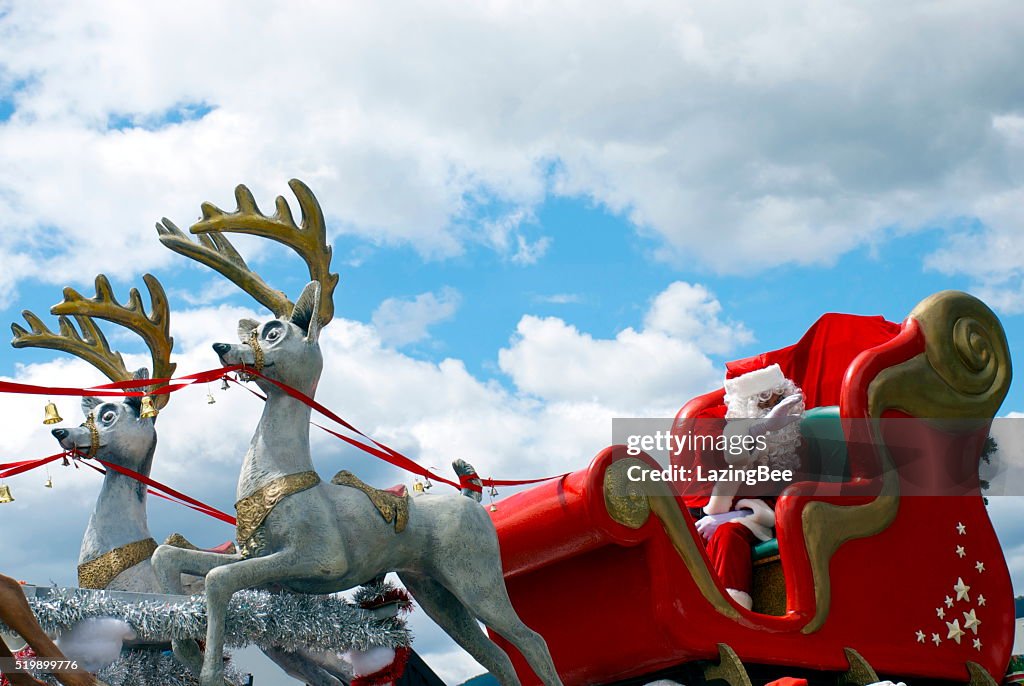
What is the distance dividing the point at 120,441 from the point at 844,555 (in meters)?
3.28

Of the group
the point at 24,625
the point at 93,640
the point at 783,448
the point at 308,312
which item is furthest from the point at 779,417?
the point at 24,625

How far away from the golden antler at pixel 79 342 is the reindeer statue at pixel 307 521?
909 mm

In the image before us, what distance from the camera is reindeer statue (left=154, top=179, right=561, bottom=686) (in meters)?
3.86

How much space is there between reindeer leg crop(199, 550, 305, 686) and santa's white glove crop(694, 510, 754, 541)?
2369 mm

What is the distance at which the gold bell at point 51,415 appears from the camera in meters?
4.36

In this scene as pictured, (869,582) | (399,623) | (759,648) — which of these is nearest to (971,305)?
(869,582)

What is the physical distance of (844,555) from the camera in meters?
5.06

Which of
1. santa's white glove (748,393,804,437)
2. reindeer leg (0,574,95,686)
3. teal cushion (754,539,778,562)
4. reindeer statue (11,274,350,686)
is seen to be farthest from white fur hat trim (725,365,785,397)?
reindeer leg (0,574,95,686)

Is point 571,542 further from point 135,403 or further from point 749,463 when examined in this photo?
point 135,403

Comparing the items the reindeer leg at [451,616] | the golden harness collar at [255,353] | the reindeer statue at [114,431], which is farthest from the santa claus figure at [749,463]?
the reindeer statue at [114,431]

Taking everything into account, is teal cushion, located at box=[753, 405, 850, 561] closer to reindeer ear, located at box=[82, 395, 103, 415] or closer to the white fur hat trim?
the white fur hat trim

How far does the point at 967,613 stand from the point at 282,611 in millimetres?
3470

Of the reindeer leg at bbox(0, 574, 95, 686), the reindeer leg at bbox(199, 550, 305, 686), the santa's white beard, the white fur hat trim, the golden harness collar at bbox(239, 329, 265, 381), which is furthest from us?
the white fur hat trim

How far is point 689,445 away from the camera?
19.5 ft
